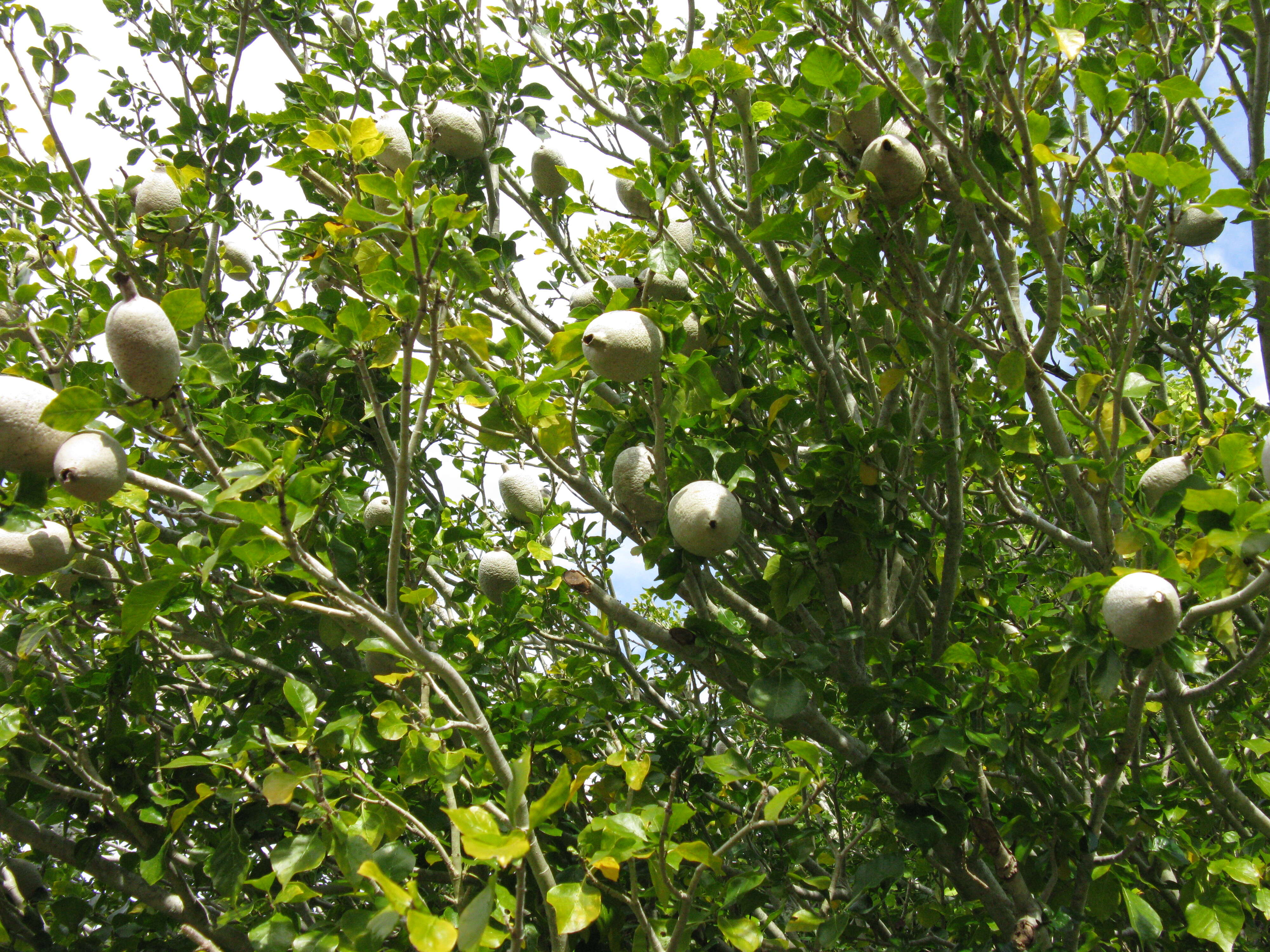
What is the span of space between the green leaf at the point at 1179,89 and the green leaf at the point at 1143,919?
1.78 m

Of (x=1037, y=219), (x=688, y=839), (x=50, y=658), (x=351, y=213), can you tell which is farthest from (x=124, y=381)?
(x=688, y=839)

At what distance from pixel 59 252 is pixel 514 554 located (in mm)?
1790

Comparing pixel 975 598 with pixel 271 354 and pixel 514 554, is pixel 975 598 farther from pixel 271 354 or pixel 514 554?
pixel 271 354

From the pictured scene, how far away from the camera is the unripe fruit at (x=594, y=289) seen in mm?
2271

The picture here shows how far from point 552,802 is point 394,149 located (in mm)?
1879

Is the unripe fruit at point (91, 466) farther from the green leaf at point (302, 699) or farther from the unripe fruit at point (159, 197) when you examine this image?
the unripe fruit at point (159, 197)

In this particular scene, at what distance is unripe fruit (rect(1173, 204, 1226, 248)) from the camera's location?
110 inches

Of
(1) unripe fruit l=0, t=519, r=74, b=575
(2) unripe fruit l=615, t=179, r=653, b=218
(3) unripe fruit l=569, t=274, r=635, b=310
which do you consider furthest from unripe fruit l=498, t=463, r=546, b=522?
(1) unripe fruit l=0, t=519, r=74, b=575

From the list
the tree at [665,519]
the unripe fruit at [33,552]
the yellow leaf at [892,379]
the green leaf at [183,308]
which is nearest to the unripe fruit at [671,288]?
the tree at [665,519]

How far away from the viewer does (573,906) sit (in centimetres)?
144

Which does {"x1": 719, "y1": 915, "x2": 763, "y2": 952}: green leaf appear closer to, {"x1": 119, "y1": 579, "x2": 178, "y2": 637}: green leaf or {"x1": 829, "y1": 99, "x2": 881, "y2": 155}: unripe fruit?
{"x1": 119, "y1": 579, "x2": 178, "y2": 637}: green leaf

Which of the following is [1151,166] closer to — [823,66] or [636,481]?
[823,66]

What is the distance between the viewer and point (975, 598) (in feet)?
9.96

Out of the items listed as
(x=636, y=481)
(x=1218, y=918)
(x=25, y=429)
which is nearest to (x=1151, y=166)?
(x=636, y=481)
